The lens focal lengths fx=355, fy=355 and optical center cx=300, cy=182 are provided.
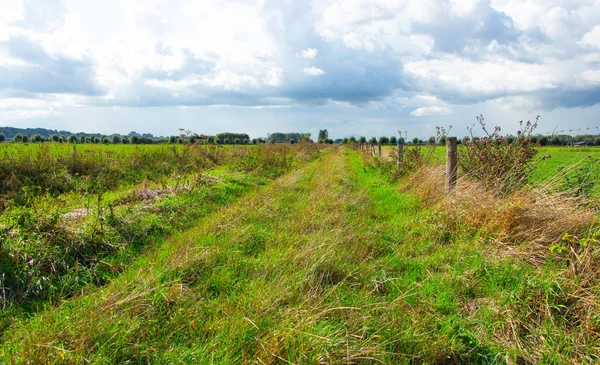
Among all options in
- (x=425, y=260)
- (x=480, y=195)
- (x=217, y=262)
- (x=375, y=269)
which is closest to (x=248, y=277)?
(x=217, y=262)

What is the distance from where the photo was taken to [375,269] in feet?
14.3

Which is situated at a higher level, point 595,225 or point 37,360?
point 595,225

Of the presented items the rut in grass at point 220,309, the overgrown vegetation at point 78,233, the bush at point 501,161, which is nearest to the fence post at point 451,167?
the bush at point 501,161

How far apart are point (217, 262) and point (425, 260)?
8.77 feet

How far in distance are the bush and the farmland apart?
52 centimetres

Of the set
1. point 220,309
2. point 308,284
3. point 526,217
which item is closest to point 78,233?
point 220,309

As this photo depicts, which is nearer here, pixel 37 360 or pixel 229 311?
pixel 37 360

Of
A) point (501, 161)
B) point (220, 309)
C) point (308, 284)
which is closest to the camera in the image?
point (220, 309)

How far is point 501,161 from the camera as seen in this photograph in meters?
7.01

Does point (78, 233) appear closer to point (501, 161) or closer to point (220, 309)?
point (220, 309)

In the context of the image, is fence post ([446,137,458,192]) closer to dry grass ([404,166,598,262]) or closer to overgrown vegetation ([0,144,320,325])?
dry grass ([404,166,598,262])

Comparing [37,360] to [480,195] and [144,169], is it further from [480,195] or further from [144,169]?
[144,169]

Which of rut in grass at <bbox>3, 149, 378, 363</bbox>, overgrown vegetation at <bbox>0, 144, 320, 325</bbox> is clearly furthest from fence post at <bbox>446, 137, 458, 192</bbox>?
overgrown vegetation at <bbox>0, 144, 320, 325</bbox>

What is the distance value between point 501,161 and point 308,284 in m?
5.28
